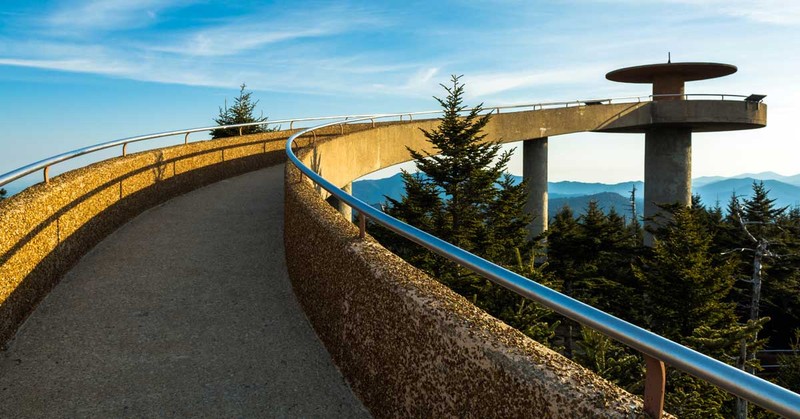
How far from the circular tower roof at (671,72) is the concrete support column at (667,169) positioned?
3.78 metres

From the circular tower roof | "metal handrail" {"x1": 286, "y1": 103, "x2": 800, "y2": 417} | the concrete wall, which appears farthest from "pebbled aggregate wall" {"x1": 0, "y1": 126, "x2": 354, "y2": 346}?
the circular tower roof

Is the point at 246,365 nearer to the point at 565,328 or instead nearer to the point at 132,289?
the point at 132,289

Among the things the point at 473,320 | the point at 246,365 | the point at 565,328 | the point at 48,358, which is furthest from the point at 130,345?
the point at 565,328

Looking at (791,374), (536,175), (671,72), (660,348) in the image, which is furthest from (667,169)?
(660,348)

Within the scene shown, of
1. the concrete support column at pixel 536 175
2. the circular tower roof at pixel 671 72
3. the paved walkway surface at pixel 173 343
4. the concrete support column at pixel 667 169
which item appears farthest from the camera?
the circular tower roof at pixel 671 72

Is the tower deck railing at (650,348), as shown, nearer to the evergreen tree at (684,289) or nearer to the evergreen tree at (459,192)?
the evergreen tree at (459,192)

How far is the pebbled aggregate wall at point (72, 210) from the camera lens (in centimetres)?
599

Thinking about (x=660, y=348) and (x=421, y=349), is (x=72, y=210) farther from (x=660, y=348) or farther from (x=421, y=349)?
(x=660, y=348)

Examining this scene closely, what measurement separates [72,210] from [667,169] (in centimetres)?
3739

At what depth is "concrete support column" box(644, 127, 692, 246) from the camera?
3719cm

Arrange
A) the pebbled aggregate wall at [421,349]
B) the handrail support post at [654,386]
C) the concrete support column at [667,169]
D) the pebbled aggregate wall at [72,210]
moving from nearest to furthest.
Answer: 1. the handrail support post at [654,386]
2. the pebbled aggregate wall at [421,349]
3. the pebbled aggregate wall at [72,210]
4. the concrete support column at [667,169]

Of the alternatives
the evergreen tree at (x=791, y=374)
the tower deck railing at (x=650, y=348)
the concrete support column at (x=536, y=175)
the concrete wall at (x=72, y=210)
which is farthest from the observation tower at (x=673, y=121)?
the tower deck railing at (x=650, y=348)

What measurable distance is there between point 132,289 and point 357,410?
383cm

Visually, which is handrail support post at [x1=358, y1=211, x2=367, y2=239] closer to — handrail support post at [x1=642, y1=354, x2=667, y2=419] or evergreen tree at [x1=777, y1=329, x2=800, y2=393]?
handrail support post at [x1=642, y1=354, x2=667, y2=419]
